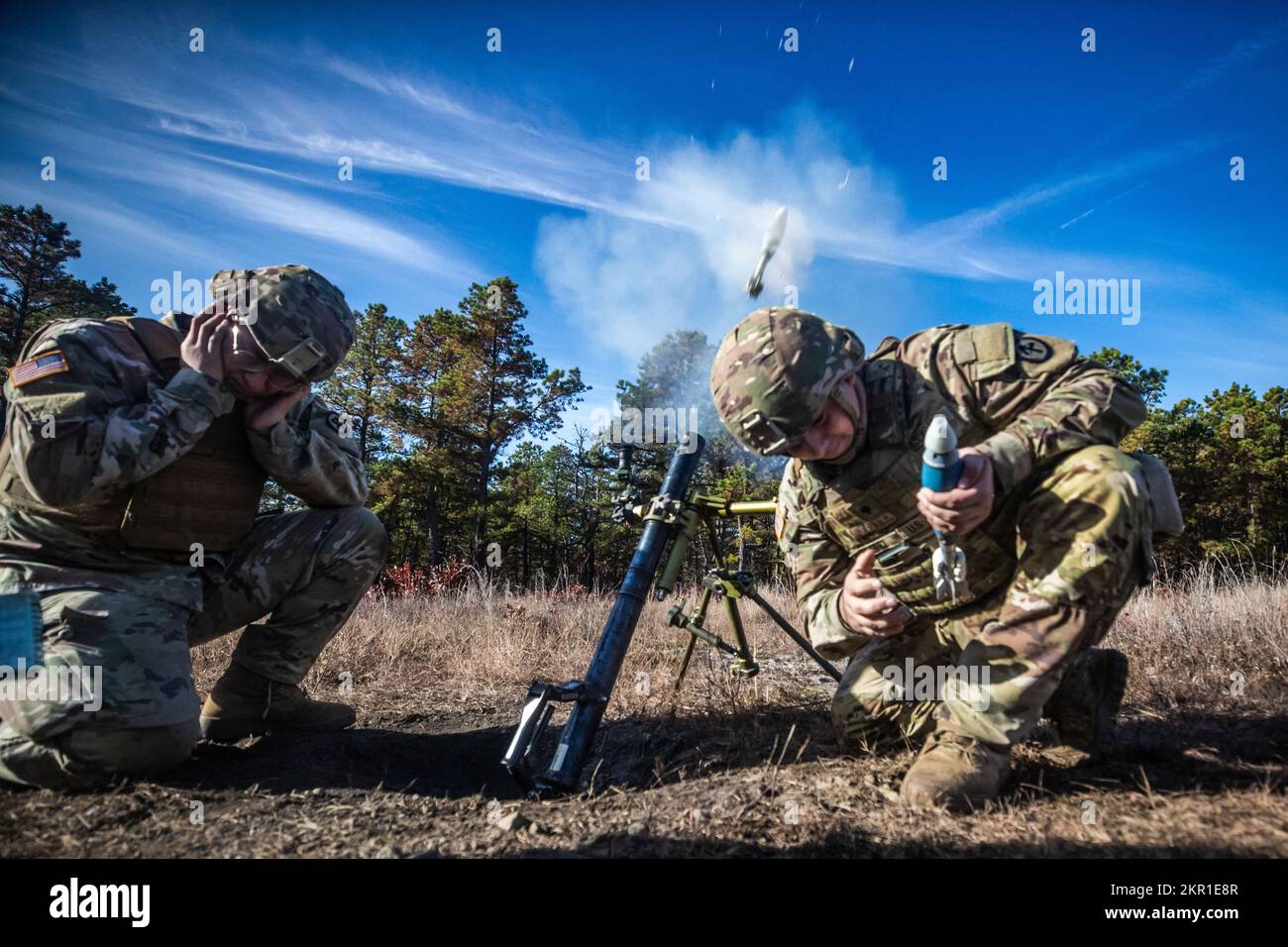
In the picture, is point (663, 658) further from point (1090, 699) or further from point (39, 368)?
point (39, 368)

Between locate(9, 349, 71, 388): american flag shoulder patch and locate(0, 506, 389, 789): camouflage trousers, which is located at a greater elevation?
locate(9, 349, 71, 388): american flag shoulder patch

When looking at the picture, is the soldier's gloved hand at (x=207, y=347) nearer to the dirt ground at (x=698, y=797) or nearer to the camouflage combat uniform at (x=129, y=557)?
the camouflage combat uniform at (x=129, y=557)

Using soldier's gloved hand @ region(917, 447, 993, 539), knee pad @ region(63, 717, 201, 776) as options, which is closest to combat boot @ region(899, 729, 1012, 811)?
soldier's gloved hand @ region(917, 447, 993, 539)

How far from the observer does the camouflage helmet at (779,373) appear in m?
2.46

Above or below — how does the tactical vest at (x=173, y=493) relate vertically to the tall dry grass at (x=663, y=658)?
above

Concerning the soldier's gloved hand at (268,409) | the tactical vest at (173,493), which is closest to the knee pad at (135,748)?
the tactical vest at (173,493)

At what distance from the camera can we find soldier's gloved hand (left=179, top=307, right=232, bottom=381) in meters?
3.04

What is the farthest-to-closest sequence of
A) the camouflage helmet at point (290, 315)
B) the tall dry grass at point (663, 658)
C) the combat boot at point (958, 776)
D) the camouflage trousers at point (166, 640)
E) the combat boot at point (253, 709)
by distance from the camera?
the tall dry grass at point (663, 658)
the combat boot at point (253, 709)
the camouflage helmet at point (290, 315)
the camouflage trousers at point (166, 640)
the combat boot at point (958, 776)

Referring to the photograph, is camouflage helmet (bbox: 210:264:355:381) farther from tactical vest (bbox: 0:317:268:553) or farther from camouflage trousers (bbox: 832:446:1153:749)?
camouflage trousers (bbox: 832:446:1153:749)

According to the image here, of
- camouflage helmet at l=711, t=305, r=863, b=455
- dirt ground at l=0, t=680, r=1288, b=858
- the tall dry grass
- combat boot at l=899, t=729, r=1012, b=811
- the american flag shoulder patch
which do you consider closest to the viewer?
dirt ground at l=0, t=680, r=1288, b=858

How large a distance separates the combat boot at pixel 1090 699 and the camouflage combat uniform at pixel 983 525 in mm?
387

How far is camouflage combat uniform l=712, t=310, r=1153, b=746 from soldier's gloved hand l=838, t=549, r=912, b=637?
12 cm

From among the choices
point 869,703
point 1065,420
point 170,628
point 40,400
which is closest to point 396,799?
point 170,628

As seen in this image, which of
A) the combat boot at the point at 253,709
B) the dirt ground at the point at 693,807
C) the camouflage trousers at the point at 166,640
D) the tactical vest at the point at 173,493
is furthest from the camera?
the combat boot at the point at 253,709
